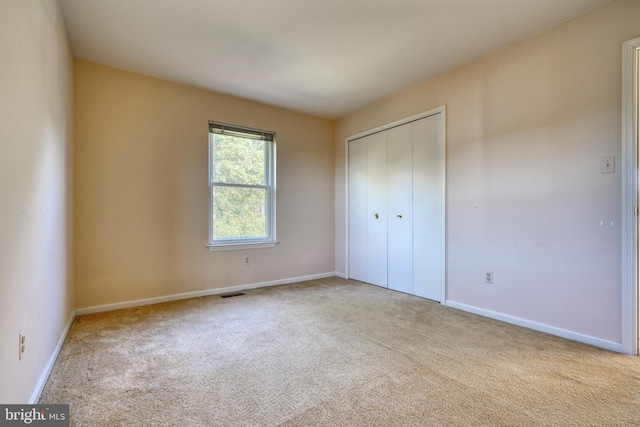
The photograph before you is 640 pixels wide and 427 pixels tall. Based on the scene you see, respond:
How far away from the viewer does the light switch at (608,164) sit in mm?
2273

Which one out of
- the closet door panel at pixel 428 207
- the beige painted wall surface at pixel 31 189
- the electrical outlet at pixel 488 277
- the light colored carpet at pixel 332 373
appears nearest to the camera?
the beige painted wall surface at pixel 31 189

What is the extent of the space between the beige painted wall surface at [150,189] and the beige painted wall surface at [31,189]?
0.59 meters

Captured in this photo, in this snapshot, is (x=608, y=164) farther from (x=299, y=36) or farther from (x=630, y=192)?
(x=299, y=36)

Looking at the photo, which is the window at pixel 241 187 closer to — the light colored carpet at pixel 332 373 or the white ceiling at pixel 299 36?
the white ceiling at pixel 299 36

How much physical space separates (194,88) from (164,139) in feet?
2.43

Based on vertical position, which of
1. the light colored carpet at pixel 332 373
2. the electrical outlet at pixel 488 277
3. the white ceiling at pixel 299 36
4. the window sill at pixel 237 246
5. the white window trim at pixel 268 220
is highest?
the white ceiling at pixel 299 36

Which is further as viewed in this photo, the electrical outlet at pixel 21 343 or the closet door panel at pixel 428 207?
the closet door panel at pixel 428 207

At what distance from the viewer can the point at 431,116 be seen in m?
3.59

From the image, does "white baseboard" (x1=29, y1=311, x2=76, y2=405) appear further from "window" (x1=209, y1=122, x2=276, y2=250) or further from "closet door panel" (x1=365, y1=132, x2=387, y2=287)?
"closet door panel" (x1=365, y1=132, x2=387, y2=287)

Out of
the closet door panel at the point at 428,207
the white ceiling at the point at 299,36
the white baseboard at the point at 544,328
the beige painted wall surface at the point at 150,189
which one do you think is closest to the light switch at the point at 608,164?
the white ceiling at the point at 299,36

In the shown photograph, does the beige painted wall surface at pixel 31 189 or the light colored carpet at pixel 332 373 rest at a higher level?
the beige painted wall surface at pixel 31 189

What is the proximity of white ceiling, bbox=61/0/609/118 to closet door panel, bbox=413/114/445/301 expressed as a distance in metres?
0.67

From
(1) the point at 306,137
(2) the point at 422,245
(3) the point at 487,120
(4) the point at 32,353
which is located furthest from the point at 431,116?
(4) the point at 32,353

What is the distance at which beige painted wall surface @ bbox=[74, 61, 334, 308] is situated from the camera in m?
3.17
